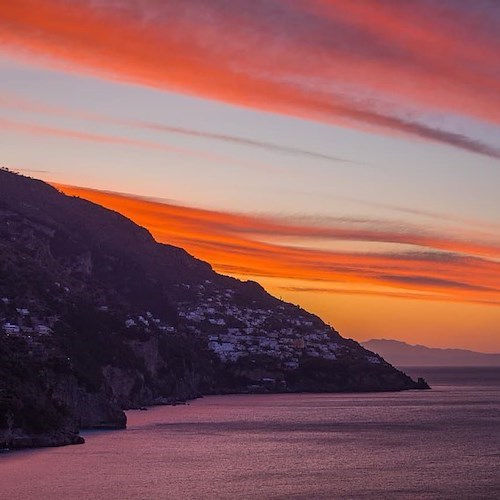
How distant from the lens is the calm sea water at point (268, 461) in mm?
79688

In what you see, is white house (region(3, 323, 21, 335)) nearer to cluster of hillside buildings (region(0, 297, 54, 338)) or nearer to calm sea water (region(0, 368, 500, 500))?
cluster of hillside buildings (region(0, 297, 54, 338))

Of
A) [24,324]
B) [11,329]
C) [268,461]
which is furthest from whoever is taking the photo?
[24,324]

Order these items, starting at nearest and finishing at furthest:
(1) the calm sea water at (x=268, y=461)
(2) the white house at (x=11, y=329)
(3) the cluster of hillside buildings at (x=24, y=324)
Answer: (1) the calm sea water at (x=268, y=461)
(2) the white house at (x=11, y=329)
(3) the cluster of hillside buildings at (x=24, y=324)

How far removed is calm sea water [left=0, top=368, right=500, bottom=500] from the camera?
3137 inches

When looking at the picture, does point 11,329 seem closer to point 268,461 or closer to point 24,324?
point 24,324

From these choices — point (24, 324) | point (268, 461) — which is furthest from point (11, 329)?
point (268, 461)

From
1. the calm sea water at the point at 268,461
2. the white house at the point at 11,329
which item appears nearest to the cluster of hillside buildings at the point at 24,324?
the white house at the point at 11,329

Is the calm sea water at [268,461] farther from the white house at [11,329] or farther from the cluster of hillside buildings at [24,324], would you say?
the white house at [11,329]

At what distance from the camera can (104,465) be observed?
92750 mm

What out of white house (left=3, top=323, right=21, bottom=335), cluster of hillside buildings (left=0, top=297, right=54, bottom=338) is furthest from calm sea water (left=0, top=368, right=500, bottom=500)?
white house (left=3, top=323, right=21, bottom=335)

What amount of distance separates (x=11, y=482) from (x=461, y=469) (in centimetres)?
4066

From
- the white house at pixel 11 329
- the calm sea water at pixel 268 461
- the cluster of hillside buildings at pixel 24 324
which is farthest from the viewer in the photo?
the cluster of hillside buildings at pixel 24 324

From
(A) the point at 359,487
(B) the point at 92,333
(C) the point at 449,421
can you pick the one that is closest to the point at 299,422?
(C) the point at 449,421

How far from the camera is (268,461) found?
100812 millimetres
